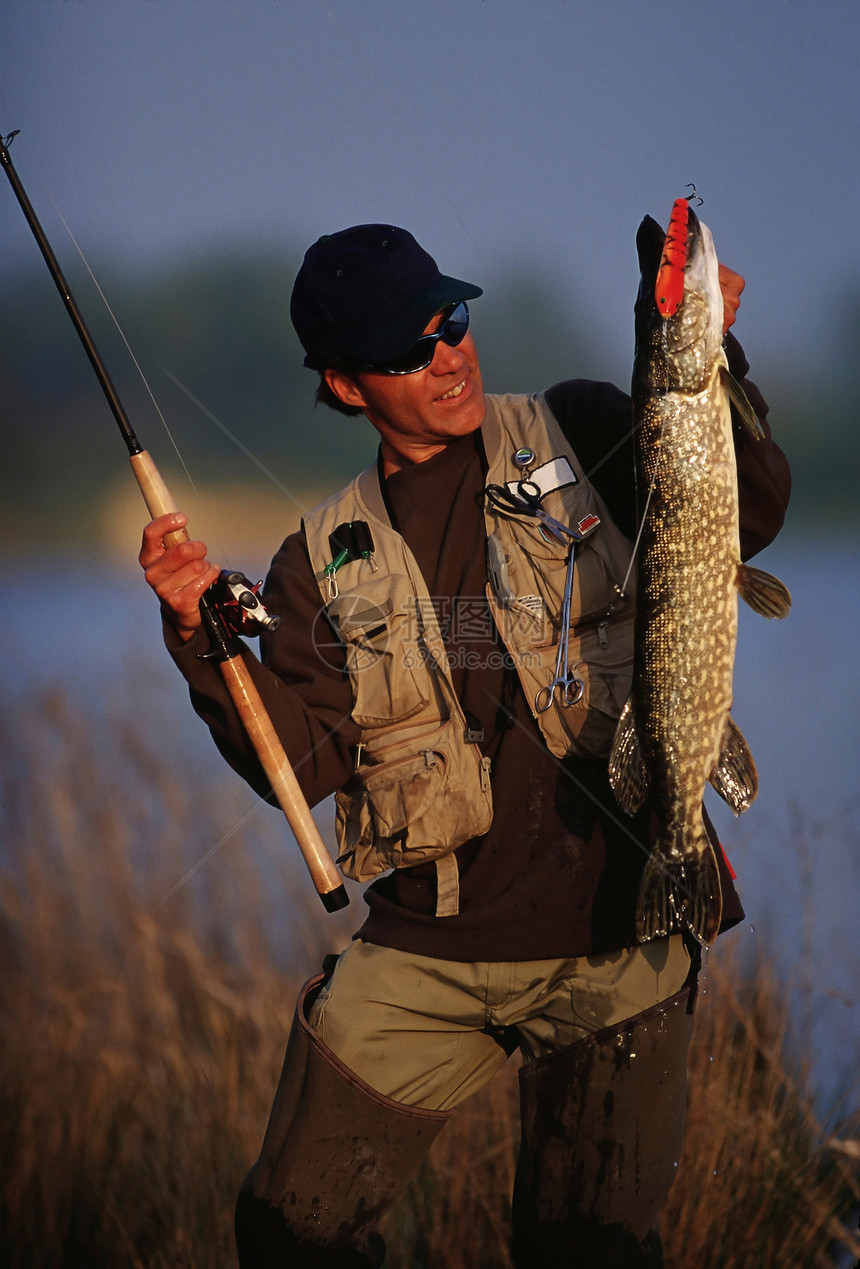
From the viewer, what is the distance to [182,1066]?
12.7 ft

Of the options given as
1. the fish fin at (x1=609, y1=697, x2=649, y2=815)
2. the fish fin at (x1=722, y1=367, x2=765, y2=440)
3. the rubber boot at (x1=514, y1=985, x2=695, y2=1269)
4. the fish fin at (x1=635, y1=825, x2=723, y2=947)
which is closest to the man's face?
the fish fin at (x1=722, y1=367, x2=765, y2=440)

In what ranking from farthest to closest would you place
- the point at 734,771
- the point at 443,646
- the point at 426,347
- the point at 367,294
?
the point at 367,294, the point at 426,347, the point at 443,646, the point at 734,771

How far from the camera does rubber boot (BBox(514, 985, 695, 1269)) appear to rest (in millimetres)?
2203

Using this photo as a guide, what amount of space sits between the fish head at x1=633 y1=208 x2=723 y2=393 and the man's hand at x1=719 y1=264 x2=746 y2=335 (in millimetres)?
39

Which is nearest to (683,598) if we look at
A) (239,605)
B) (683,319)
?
(683,319)

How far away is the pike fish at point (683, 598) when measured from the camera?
2.18 metres

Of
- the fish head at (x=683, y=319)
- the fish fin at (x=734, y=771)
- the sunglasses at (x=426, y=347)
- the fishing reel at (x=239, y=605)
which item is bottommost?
the fish fin at (x=734, y=771)

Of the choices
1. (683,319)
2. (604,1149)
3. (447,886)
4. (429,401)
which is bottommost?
(604,1149)

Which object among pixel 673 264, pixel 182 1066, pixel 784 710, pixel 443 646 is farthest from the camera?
pixel 784 710

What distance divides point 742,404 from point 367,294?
99cm

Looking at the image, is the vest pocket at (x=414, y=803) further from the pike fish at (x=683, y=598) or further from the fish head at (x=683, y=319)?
the fish head at (x=683, y=319)

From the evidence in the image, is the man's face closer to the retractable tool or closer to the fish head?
the retractable tool

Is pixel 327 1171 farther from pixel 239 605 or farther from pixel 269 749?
pixel 239 605

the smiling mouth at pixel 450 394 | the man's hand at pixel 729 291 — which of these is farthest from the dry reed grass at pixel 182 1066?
the man's hand at pixel 729 291
